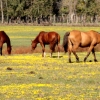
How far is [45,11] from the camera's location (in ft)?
443

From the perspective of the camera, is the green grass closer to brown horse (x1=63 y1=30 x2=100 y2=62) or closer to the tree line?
brown horse (x1=63 y1=30 x2=100 y2=62)

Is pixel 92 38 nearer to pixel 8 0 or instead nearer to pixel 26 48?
pixel 26 48

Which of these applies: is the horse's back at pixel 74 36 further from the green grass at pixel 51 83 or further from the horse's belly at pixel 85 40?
the green grass at pixel 51 83

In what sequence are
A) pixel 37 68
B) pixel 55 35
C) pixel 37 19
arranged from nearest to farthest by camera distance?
pixel 37 68 < pixel 55 35 < pixel 37 19

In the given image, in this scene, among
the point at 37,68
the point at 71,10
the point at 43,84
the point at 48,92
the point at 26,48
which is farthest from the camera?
the point at 71,10

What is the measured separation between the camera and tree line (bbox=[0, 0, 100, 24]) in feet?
433

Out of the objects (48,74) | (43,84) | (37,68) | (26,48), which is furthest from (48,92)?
(26,48)

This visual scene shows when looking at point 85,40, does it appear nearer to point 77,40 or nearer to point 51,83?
point 77,40

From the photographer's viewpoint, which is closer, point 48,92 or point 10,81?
point 48,92

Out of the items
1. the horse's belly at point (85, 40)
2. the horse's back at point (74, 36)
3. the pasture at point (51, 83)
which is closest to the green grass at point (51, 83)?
the pasture at point (51, 83)

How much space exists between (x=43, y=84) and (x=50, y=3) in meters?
122

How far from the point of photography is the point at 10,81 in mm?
17047

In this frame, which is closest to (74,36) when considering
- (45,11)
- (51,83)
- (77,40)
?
(77,40)

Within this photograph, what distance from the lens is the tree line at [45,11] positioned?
433 ft
